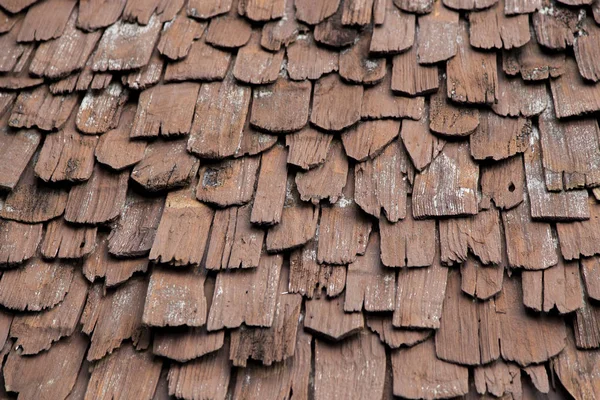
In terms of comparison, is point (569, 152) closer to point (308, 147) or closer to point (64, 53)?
point (308, 147)

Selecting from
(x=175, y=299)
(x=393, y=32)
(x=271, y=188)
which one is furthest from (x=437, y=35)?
(x=175, y=299)

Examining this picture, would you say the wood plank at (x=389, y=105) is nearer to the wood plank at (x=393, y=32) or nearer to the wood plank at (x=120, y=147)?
the wood plank at (x=393, y=32)

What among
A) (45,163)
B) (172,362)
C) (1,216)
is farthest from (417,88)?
(1,216)

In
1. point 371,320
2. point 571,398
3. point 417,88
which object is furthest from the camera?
point 417,88

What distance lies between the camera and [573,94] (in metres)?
2.21

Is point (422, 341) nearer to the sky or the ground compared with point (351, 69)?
nearer to the ground

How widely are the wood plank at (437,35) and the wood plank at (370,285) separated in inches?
29.0

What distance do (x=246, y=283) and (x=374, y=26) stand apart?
42.0 inches

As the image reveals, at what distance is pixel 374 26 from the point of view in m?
2.43

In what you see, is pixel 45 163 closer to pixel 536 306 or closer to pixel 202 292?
pixel 202 292

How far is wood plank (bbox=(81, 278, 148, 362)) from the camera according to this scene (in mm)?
2164

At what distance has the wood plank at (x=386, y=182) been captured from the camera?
216 cm

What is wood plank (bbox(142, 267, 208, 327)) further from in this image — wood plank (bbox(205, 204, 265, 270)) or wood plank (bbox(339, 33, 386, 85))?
wood plank (bbox(339, 33, 386, 85))

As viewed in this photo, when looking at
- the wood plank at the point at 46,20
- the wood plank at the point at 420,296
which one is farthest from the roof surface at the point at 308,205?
the wood plank at the point at 46,20
